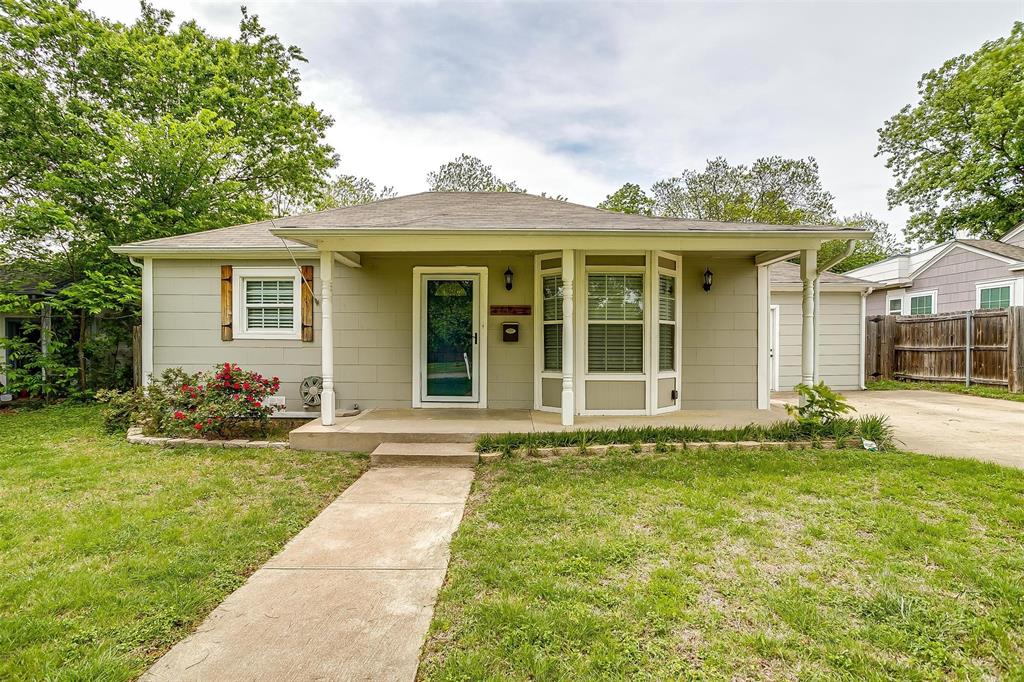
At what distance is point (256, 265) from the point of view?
654 centimetres

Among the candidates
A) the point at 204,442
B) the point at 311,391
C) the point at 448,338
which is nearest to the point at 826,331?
the point at 448,338

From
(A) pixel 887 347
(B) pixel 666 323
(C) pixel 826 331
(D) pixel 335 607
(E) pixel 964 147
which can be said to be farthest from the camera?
(E) pixel 964 147

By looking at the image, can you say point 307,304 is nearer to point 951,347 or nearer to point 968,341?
point 968,341

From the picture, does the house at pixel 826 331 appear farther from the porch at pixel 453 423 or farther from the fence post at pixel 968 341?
the porch at pixel 453 423

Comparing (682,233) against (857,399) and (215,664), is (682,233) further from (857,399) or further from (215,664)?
(857,399)

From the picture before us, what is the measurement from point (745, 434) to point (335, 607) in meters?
4.34

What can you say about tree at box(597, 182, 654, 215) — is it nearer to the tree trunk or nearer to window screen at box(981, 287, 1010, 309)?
window screen at box(981, 287, 1010, 309)

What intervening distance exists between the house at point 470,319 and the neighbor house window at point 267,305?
0.05ft

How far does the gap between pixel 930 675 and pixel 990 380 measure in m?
11.0

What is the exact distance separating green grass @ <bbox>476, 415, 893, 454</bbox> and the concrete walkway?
140 centimetres

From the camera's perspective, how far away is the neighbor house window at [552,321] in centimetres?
605

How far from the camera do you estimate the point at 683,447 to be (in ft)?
15.5

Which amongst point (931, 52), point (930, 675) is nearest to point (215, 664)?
point (930, 675)

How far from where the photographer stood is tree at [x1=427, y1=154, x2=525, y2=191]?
21328mm
